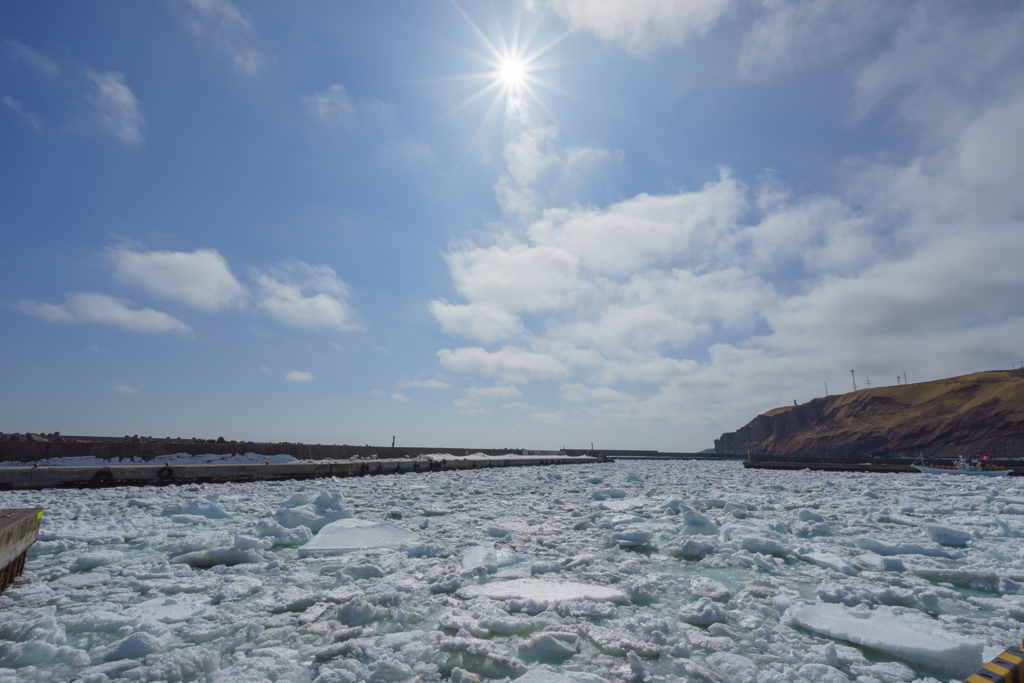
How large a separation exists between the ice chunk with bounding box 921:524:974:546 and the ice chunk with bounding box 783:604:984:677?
11.3 feet

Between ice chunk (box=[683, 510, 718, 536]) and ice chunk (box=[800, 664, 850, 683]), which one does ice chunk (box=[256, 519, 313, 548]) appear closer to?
ice chunk (box=[683, 510, 718, 536])

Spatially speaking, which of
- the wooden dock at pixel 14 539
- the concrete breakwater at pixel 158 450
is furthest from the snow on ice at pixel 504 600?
the concrete breakwater at pixel 158 450

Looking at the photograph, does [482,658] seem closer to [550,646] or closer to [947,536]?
[550,646]

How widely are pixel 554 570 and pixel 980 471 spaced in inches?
1238

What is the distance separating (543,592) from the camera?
12.0 ft

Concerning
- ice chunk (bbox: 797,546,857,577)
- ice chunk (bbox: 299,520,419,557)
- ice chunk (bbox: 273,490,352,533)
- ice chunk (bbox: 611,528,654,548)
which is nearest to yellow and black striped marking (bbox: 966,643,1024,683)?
ice chunk (bbox: 797,546,857,577)

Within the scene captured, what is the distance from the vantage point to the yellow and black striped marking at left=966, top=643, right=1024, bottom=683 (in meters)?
1.45

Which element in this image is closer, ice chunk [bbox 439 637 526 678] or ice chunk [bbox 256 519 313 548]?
ice chunk [bbox 439 637 526 678]

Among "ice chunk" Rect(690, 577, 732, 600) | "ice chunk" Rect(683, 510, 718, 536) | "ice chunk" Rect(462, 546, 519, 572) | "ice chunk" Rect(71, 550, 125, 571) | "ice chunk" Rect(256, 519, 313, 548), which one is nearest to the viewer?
"ice chunk" Rect(690, 577, 732, 600)

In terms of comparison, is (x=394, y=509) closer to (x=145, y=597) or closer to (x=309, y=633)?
(x=145, y=597)

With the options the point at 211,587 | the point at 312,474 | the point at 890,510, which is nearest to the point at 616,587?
the point at 211,587

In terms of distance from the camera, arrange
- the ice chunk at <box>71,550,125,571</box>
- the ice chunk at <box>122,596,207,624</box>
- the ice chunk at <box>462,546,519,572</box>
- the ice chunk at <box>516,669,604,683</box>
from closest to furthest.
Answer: the ice chunk at <box>516,669,604,683</box>
the ice chunk at <box>122,596,207,624</box>
the ice chunk at <box>71,550,125,571</box>
the ice chunk at <box>462,546,519,572</box>

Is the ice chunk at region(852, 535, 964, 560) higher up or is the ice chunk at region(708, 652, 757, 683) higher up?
the ice chunk at region(708, 652, 757, 683)

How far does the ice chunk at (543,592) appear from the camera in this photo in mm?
3561
